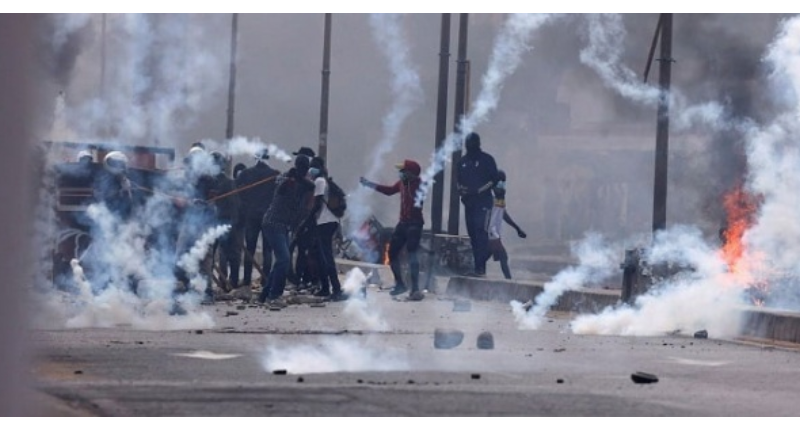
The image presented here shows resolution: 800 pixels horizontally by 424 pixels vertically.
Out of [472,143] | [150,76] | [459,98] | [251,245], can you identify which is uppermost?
[150,76]

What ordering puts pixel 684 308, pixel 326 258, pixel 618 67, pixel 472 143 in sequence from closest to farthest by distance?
pixel 684 308, pixel 326 258, pixel 472 143, pixel 618 67

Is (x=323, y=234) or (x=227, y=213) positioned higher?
(x=227, y=213)

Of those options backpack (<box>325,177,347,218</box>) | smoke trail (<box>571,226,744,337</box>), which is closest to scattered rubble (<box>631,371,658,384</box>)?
smoke trail (<box>571,226,744,337</box>)

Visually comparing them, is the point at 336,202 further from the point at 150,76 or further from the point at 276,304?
the point at 150,76

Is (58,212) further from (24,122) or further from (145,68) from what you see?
(145,68)

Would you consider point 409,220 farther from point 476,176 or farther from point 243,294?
point 243,294

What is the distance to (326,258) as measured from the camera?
20.1m

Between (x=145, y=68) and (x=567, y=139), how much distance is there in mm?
11660

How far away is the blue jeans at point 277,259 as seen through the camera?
1853cm

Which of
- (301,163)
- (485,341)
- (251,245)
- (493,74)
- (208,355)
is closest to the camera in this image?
(208,355)

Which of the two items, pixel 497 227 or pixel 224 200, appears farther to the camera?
pixel 497 227

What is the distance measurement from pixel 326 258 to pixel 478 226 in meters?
2.39

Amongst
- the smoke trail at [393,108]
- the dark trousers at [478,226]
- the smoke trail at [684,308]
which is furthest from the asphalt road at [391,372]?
the smoke trail at [393,108]

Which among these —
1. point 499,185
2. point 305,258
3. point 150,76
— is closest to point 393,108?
point 150,76
